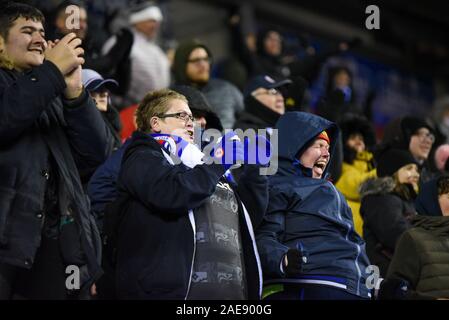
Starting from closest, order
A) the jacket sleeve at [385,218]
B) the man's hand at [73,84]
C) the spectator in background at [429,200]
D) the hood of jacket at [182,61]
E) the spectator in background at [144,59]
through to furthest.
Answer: the man's hand at [73,84] < the spectator in background at [429,200] < the jacket sleeve at [385,218] < the hood of jacket at [182,61] < the spectator in background at [144,59]

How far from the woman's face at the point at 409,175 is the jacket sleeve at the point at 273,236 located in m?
2.02

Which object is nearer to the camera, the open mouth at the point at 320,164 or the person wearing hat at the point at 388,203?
the open mouth at the point at 320,164

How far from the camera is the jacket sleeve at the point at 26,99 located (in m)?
4.21

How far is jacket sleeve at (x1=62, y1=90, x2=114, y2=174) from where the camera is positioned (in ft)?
14.8

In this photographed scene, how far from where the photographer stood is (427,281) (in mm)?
5445

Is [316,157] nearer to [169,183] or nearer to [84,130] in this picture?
[169,183]

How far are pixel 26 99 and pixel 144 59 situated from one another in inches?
191

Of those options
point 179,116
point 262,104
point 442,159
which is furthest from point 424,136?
point 179,116

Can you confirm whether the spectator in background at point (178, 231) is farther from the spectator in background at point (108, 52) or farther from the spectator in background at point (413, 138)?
the spectator in background at point (413, 138)

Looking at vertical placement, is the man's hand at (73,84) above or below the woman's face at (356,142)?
below

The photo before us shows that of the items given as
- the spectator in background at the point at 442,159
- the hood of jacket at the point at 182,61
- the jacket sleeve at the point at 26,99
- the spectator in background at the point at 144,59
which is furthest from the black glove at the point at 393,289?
the spectator in background at the point at 144,59
